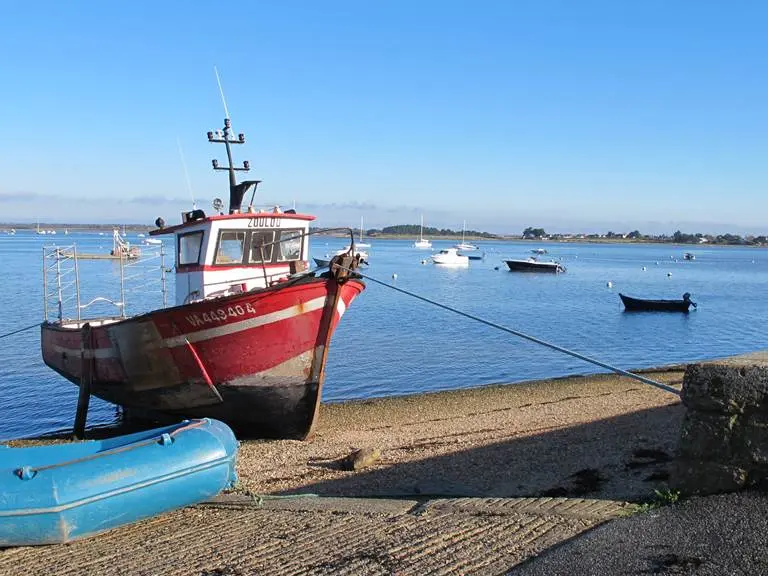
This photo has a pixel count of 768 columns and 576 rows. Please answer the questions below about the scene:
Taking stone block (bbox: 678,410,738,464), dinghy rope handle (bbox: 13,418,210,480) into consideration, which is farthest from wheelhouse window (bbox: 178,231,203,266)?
stone block (bbox: 678,410,738,464)

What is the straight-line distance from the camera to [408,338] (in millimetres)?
29125

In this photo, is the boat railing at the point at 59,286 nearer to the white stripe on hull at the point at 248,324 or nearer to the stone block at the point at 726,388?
Result: the white stripe on hull at the point at 248,324

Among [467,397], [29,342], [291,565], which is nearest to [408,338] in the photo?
[467,397]

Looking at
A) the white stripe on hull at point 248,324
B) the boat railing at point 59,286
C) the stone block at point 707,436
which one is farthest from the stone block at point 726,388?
the boat railing at point 59,286

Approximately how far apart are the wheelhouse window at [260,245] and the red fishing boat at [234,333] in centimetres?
2

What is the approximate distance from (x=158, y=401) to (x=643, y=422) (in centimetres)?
811

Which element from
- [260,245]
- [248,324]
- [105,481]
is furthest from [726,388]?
[260,245]

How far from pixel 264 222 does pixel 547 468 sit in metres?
6.78

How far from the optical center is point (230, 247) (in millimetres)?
13078

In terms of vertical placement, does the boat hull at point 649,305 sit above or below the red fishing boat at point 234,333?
below

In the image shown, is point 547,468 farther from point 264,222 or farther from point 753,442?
point 264,222

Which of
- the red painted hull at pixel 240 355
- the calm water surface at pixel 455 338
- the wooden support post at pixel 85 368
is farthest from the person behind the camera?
the calm water surface at pixel 455 338

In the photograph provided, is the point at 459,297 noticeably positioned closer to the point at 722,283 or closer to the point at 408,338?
the point at 408,338

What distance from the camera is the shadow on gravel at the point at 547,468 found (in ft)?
25.1
